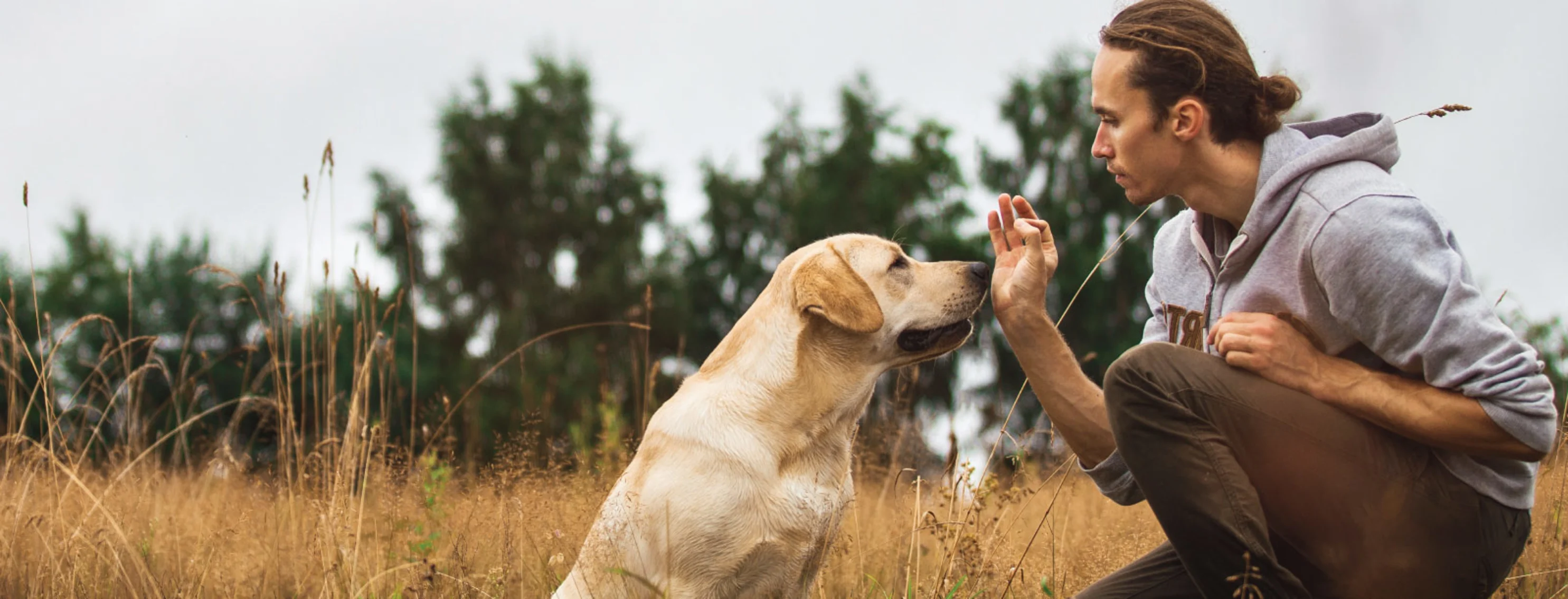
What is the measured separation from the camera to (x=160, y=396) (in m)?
23.3

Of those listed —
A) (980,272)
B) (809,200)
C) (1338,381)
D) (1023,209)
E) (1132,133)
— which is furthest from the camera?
(809,200)

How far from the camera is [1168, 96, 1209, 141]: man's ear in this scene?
9.48ft

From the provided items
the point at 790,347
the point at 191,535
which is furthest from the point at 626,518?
the point at 191,535

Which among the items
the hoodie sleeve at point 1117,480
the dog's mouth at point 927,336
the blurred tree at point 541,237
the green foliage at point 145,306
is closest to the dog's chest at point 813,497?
the dog's mouth at point 927,336

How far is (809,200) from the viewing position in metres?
25.5

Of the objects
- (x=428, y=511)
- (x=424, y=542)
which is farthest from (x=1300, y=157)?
(x=428, y=511)

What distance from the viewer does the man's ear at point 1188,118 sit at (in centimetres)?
289

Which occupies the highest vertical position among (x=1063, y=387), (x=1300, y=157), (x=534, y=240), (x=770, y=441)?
(x=1300, y=157)

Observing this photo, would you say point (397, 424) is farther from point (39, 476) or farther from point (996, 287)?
point (996, 287)

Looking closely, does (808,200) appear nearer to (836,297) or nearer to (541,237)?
(541,237)

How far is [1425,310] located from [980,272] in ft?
4.96

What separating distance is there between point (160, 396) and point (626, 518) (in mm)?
23633

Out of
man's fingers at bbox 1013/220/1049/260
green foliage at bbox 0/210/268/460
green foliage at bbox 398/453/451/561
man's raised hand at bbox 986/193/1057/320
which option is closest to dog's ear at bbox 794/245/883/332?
man's raised hand at bbox 986/193/1057/320

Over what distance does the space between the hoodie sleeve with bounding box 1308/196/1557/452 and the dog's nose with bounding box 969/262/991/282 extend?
4.09 feet
